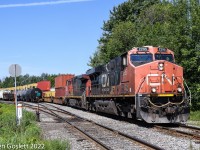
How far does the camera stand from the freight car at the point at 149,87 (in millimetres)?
17828

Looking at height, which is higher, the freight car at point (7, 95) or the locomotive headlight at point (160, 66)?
the locomotive headlight at point (160, 66)

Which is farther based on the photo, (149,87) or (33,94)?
(33,94)

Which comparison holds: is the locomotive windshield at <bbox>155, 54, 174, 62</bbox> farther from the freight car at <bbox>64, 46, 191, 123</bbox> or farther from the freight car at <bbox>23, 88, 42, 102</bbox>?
the freight car at <bbox>23, 88, 42, 102</bbox>

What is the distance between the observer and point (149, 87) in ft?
60.3

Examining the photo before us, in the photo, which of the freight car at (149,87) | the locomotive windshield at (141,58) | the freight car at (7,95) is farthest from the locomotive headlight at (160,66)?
the freight car at (7,95)

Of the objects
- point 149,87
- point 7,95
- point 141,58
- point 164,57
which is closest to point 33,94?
point 7,95

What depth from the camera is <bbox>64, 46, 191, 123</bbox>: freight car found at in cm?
1783

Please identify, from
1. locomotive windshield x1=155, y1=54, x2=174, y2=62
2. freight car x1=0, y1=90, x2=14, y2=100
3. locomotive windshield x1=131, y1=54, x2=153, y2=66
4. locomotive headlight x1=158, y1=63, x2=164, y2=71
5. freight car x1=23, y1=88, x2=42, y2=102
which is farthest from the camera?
freight car x1=0, y1=90, x2=14, y2=100

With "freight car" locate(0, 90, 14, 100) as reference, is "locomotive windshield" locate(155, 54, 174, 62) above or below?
above

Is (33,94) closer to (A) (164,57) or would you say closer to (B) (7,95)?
(B) (7,95)

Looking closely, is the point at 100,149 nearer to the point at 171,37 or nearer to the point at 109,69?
the point at 109,69

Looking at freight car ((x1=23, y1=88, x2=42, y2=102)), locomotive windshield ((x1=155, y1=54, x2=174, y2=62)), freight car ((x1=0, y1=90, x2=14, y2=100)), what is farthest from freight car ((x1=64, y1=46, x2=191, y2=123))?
freight car ((x1=0, y1=90, x2=14, y2=100))

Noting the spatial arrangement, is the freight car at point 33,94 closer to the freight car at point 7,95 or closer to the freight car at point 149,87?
the freight car at point 7,95

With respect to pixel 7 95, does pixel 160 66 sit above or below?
above
